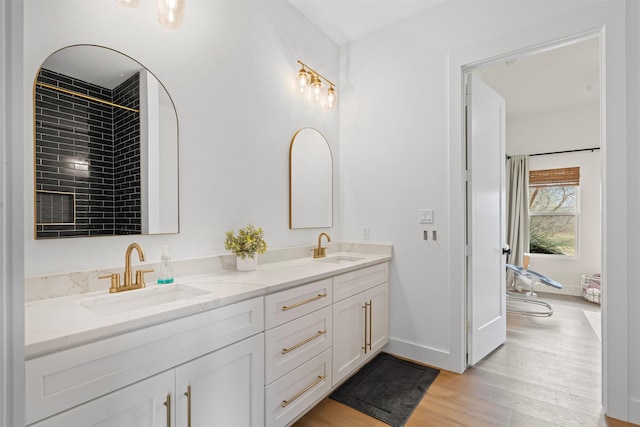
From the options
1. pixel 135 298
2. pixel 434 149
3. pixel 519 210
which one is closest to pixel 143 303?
pixel 135 298

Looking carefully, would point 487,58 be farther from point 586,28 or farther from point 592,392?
point 592,392

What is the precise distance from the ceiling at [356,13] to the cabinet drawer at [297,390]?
2.52 meters

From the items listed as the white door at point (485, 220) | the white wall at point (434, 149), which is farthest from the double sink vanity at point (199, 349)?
the white door at point (485, 220)

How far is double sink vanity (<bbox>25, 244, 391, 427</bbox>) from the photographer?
93cm

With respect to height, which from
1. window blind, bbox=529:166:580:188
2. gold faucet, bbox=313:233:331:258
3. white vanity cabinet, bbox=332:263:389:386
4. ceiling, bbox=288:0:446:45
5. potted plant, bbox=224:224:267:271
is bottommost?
white vanity cabinet, bbox=332:263:389:386

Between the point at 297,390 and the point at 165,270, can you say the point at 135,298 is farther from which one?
the point at 297,390

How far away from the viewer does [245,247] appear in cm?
193

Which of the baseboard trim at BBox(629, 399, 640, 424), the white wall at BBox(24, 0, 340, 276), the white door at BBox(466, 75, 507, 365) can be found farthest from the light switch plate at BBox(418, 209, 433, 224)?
the baseboard trim at BBox(629, 399, 640, 424)

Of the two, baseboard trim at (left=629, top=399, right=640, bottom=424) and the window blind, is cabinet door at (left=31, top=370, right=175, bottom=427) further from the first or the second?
the window blind

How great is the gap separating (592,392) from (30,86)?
3458 mm

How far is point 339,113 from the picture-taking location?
10.1 feet

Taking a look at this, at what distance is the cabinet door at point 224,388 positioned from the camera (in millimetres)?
1192

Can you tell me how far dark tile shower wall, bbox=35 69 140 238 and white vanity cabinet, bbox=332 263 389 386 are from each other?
1.27 m

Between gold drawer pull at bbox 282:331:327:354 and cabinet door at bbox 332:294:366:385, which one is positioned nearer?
gold drawer pull at bbox 282:331:327:354
